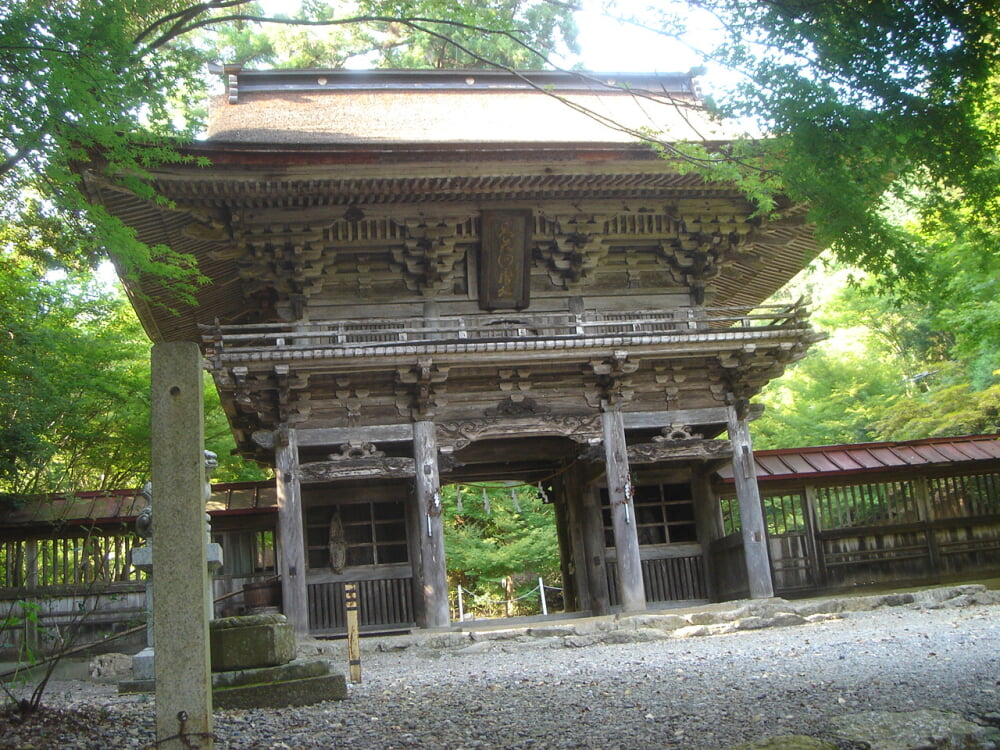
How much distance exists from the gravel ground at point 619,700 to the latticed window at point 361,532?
168 inches

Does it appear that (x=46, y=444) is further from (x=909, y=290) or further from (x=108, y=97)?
(x=909, y=290)

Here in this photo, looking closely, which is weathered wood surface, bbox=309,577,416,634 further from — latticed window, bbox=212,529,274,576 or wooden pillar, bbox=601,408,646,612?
wooden pillar, bbox=601,408,646,612

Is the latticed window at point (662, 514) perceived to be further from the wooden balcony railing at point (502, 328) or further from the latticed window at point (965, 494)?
the latticed window at point (965, 494)

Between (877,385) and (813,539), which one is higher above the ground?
(877,385)

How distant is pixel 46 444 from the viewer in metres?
11.6

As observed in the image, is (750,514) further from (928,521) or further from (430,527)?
(430,527)

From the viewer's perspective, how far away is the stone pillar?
340cm

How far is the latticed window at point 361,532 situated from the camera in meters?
12.4

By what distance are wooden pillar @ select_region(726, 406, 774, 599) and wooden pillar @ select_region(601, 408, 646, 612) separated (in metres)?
1.50

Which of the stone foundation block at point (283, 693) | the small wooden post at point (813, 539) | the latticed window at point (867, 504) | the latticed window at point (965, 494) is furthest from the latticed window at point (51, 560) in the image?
the latticed window at point (965, 494)

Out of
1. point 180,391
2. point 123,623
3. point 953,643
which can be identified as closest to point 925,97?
point 180,391

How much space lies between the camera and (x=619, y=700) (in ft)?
16.9

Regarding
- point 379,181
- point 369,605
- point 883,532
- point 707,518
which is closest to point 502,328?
point 379,181

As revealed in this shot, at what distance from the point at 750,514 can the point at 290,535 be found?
5962 millimetres
